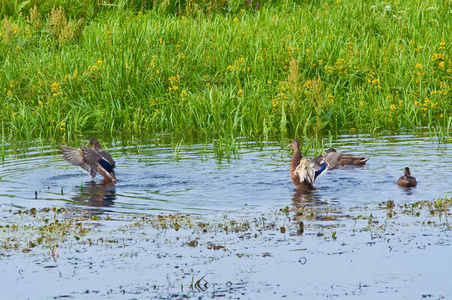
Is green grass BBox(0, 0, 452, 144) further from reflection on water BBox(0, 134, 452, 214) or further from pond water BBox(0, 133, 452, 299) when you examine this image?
pond water BBox(0, 133, 452, 299)

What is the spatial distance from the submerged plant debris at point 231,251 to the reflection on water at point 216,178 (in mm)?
615

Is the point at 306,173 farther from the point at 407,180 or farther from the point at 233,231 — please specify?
the point at 233,231

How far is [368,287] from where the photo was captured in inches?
237

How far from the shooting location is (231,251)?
7.08 meters

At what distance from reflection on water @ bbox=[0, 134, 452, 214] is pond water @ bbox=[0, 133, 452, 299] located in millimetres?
29

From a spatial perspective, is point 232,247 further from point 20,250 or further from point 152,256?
point 20,250

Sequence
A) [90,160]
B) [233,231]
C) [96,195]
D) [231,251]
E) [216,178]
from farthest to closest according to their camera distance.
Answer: [90,160]
[216,178]
[96,195]
[233,231]
[231,251]

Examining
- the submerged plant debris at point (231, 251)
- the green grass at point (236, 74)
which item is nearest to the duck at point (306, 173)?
the submerged plant debris at point (231, 251)

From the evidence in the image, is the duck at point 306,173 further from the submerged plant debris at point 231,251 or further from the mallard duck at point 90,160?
the mallard duck at point 90,160

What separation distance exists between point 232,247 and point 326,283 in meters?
1.32

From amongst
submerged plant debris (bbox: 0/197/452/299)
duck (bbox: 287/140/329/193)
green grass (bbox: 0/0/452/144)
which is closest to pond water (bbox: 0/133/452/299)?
submerged plant debris (bbox: 0/197/452/299)

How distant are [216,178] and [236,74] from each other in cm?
555

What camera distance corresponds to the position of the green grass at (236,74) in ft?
49.0

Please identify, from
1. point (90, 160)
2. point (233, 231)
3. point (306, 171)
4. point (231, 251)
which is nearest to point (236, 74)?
point (90, 160)
